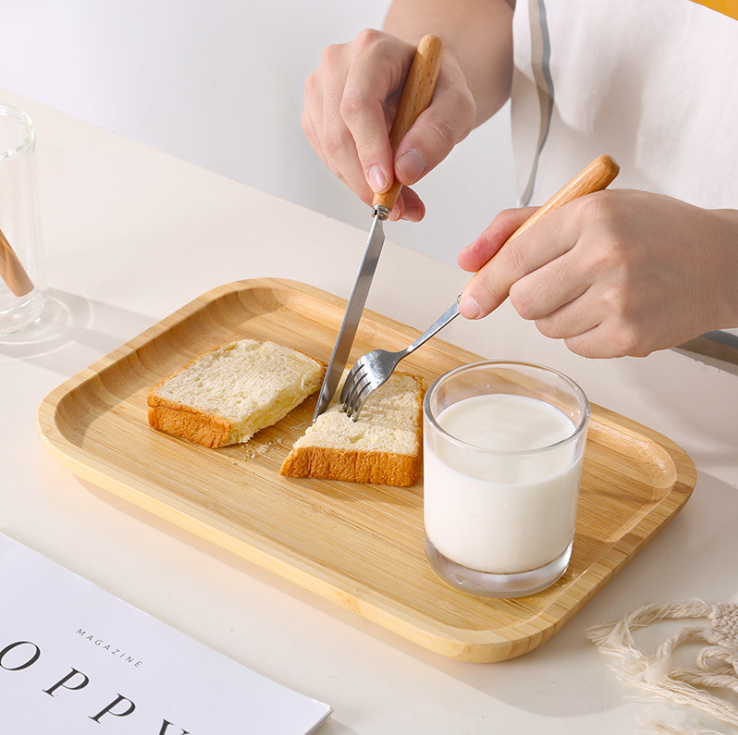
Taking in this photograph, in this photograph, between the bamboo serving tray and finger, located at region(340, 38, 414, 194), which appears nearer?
the bamboo serving tray

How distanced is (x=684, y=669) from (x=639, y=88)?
101 centimetres

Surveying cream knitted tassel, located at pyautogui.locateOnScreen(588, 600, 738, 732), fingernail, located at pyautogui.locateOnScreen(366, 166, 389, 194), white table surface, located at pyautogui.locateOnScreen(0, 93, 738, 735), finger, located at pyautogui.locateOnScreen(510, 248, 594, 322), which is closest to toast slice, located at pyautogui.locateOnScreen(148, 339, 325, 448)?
white table surface, located at pyautogui.locateOnScreen(0, 93, 738, 735)

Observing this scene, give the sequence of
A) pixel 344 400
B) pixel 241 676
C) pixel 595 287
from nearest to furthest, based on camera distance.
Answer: pixel 241 676
pixel 595 287
pixel 344 400

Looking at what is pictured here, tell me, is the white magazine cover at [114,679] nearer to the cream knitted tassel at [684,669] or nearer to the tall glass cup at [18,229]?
the cream knitted tassel at [684,669]

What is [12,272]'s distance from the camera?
1235 millimetres

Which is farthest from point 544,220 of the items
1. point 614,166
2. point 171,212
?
point 171,212

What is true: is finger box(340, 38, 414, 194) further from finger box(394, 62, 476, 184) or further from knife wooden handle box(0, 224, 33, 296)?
knife wooden handle box(0, 224, 33, 296)

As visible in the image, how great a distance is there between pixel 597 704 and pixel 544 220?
1.52ft

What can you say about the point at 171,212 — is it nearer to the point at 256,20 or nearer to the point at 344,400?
the point at 344,400

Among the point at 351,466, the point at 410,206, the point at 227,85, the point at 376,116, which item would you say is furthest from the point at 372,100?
the point at 227,85

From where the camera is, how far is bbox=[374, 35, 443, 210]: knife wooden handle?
3.80 feet

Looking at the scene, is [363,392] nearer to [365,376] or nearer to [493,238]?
[365,376]

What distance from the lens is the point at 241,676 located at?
79cm

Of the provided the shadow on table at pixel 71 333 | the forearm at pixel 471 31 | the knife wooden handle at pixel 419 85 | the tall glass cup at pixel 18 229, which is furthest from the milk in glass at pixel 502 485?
the forearm at pixel 471 31
